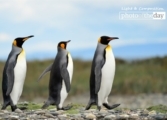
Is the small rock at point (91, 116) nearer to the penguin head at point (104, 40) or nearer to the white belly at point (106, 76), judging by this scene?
the white belly at point (106, 76)

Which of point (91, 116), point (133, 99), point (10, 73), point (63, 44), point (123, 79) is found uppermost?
point (63, 44)

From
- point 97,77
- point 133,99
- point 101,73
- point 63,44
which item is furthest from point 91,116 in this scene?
point 133,99

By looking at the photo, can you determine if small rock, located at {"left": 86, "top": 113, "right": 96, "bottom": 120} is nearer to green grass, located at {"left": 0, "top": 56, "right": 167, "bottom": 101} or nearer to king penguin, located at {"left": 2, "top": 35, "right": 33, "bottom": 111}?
king penguin, located at {"left": 2, "top": 35, "right": 33, "bottom": 111}

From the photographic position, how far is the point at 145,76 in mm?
14125

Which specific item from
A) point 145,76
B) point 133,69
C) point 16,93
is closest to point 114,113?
point 16,93

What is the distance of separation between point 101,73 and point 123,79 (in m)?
6.67

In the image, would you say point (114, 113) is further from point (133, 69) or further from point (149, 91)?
point (133, 69)

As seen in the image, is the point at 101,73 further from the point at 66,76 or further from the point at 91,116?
the point at 91,116

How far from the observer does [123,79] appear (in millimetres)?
13914

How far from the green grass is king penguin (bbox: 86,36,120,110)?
5754 mm

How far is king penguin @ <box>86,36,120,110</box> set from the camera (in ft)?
23.8

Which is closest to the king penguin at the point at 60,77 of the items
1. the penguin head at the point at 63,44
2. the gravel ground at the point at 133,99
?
the penguin head at the point at 63,44

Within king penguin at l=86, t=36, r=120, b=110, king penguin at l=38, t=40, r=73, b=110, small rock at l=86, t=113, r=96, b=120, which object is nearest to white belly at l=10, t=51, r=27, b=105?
king penguin at l=38, t=40, r=73, b=110

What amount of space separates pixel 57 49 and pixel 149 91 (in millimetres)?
6413
